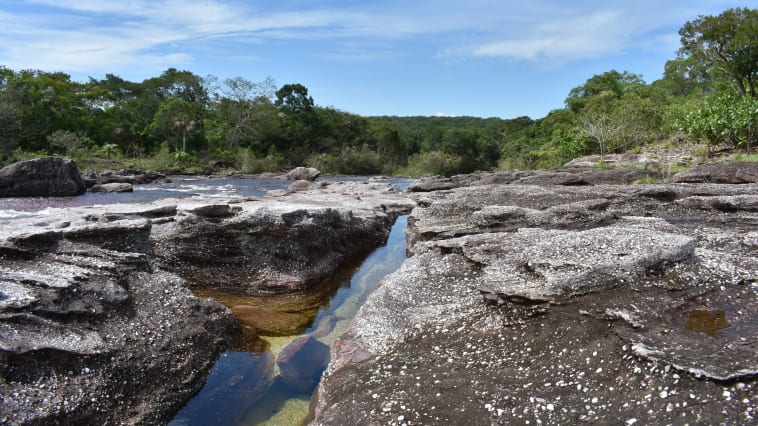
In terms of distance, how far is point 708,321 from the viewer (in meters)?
5.48

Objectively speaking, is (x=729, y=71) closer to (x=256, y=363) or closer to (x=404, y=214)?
(x=404, y=214)

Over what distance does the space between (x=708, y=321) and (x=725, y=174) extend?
12.1 meters

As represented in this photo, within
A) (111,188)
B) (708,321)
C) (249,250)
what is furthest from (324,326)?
(111,188)

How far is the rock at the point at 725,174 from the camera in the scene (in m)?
14.2

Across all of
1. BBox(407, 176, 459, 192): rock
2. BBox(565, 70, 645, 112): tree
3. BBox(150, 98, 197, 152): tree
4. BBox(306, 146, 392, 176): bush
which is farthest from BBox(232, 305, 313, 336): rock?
BBox(565, 70, 645, 112): tree

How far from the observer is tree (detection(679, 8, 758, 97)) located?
3152 cm

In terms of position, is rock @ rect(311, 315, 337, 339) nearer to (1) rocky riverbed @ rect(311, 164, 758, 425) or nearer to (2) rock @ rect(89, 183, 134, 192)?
(1) rocky riverbed @ rect(311, 164, 758, 425)

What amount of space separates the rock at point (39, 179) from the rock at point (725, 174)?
1257 inches

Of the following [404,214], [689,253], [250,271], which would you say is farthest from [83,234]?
[404,214]

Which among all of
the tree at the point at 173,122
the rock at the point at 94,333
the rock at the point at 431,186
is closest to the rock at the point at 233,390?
the rock at the point at 94,333

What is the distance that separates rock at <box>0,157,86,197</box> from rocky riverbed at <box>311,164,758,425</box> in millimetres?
26138

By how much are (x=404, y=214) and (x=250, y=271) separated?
12.1m

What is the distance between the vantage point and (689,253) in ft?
22.2

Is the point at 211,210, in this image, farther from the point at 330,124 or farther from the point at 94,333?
the point at 330,124
